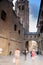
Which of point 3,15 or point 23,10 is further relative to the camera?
point 23,10

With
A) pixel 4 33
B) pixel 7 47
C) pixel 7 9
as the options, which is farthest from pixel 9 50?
pixel 7 9

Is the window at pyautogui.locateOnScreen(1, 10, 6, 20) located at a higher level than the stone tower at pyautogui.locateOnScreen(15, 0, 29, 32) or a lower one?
lower

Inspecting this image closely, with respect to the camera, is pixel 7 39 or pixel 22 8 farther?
pixel 22 8

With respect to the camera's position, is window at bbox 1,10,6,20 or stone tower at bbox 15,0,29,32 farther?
stone tower at bbox 15,0,29,32

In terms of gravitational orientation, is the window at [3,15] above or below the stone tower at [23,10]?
below

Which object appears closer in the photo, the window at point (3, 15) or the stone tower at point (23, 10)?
the window at point (3, 15)

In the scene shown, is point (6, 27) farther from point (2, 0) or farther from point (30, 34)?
point (30, 34)

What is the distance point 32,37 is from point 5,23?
33454mm

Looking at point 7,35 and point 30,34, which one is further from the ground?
point 30,34

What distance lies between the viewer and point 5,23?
109 feet

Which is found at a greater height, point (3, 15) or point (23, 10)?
point (23, 10)

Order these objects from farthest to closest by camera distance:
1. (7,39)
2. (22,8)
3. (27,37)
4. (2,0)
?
(22,8)
(27,37)
(7,39)
(2,0)

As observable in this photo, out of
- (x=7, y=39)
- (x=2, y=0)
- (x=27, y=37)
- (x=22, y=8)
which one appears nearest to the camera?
(x=2, y=0)

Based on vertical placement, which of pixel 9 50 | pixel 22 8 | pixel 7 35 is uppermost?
pixel 22 8
